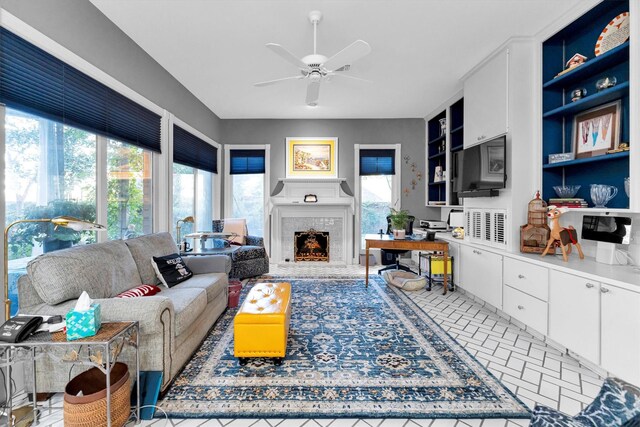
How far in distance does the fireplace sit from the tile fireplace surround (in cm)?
8

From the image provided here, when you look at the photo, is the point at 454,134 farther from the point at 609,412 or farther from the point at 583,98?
the point at 609,412

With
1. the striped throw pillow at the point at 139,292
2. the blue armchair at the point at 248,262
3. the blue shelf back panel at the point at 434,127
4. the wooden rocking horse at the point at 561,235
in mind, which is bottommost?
the blue armchair at the point at 248,262

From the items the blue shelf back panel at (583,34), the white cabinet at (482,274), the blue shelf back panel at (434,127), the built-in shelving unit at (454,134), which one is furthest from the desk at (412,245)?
the blue shelf back panel at (434,127)

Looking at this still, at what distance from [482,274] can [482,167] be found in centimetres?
120

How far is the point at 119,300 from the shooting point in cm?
172

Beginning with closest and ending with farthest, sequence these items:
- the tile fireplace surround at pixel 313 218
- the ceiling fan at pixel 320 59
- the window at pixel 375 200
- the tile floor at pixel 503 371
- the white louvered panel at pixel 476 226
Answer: the tile floor at pixel 503 371 → the ceiling fan at pixel 320 59 → the white louvered panel at pixel 476 226 → the tile fireplace surround at pixel 313 218 → the window at pixel 375 200

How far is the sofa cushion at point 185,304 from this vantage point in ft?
6.44

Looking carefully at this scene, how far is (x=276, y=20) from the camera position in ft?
8.42

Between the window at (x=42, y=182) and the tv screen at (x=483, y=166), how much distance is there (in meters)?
3.84

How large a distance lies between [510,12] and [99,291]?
390cm

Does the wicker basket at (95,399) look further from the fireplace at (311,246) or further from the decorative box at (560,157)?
the fireplace at (311,246)

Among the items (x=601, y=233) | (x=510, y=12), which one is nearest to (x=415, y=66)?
(x=510, y=12)

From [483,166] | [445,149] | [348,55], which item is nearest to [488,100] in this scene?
[483,166]

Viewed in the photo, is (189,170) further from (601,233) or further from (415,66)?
(601,233)
